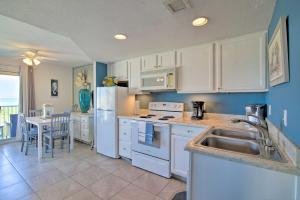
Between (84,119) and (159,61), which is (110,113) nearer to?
(84,119)

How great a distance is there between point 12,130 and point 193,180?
525 cm

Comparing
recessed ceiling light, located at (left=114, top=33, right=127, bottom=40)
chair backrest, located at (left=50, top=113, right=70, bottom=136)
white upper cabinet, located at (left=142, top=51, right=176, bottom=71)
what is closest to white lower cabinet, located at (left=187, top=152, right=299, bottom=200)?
recessed ceiling light, located at (left=114, top=33, right=127, bottom=40)

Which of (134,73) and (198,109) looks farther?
(134,73)

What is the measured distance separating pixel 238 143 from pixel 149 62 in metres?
2.17

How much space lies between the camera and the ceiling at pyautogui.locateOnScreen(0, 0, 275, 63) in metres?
1.45

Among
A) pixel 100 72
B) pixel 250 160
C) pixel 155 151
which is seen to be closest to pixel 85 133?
pixel 100 72

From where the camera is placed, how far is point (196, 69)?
249 cm

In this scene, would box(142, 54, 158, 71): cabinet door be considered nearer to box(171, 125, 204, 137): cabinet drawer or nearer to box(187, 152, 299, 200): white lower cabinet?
box(171, 125, 204, 137): cabinet drawer

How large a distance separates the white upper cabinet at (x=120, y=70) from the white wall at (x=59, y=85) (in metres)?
2.33

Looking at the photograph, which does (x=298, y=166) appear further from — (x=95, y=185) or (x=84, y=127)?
(x=84, y=127)

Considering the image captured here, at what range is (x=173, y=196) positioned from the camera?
1.93 meters

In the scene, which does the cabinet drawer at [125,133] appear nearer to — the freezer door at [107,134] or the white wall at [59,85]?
the freezer door at [107,134]

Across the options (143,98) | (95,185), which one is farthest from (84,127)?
(95,185)

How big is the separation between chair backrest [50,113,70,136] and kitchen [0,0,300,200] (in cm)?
54
